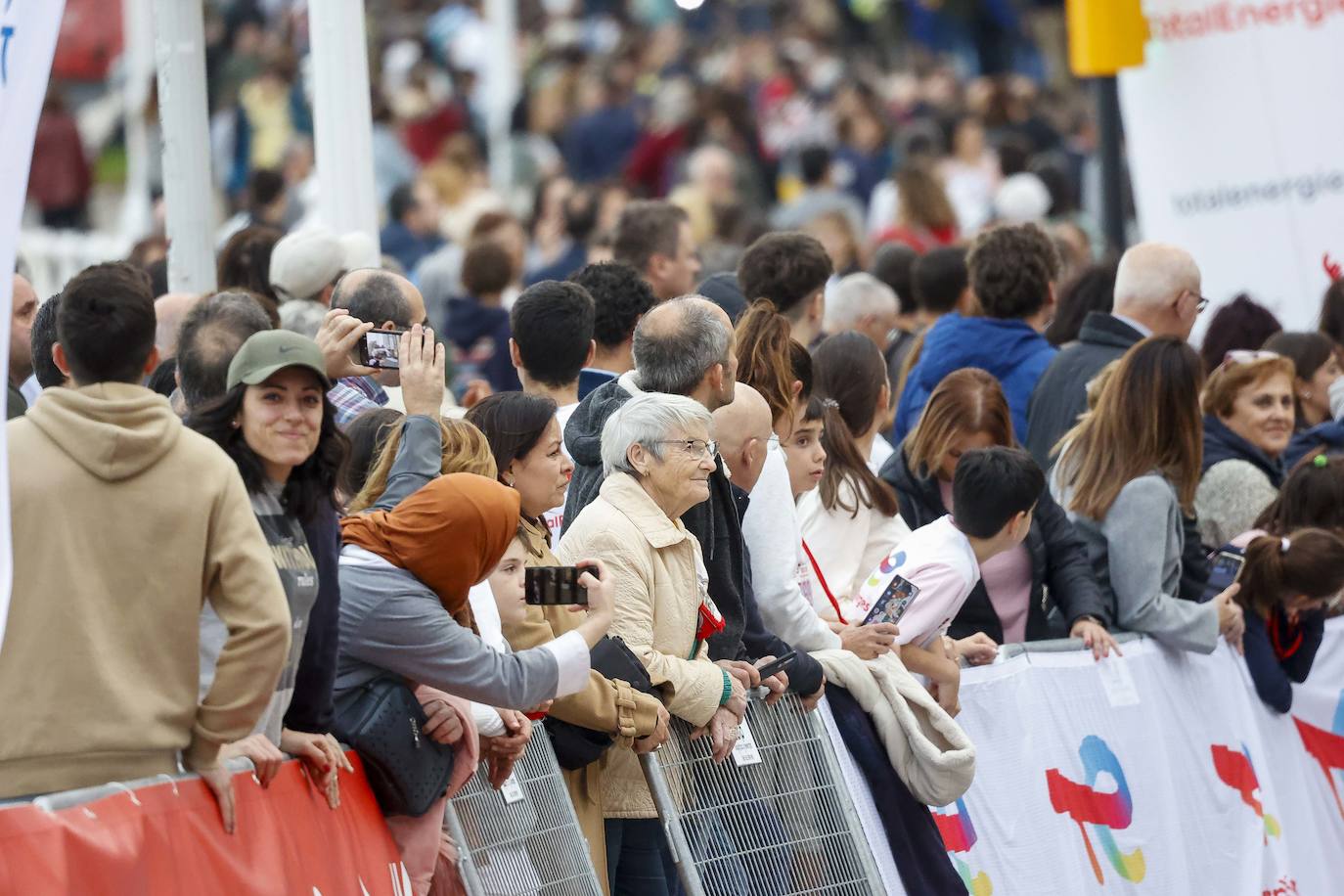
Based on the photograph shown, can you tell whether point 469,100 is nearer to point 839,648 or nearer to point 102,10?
point 102,10

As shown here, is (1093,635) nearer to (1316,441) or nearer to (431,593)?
(1316,441)

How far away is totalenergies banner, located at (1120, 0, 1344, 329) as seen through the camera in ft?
41.0

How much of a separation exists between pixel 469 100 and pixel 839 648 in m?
19.4

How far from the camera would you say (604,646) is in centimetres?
602

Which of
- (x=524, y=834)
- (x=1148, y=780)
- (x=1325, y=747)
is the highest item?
(x=524, y=834)

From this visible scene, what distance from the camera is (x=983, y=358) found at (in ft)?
31.1

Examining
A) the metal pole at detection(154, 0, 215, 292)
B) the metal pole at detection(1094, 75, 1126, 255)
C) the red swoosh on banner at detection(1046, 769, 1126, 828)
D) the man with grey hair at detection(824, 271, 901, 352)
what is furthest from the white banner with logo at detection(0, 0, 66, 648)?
the metal pole at detection(1094, 75, 1126, 255)

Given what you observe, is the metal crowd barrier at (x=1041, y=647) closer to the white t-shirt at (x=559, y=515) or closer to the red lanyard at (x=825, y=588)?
the red lanyard at (x=825, y=588)

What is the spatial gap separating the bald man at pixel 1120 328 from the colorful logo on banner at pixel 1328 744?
1424 mm

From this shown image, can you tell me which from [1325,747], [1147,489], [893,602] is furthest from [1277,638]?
[893,602]

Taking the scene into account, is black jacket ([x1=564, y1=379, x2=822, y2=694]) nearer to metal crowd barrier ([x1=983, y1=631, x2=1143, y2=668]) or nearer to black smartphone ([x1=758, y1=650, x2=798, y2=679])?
black smartphone ([x1=758, y1=650, x2=798, y2=679])

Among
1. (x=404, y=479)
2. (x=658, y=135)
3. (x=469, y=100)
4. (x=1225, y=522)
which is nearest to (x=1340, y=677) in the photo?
(x=1225, y=522)

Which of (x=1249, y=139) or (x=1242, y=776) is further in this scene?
(x=1249, y=139)

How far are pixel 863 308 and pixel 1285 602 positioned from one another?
225 cm
